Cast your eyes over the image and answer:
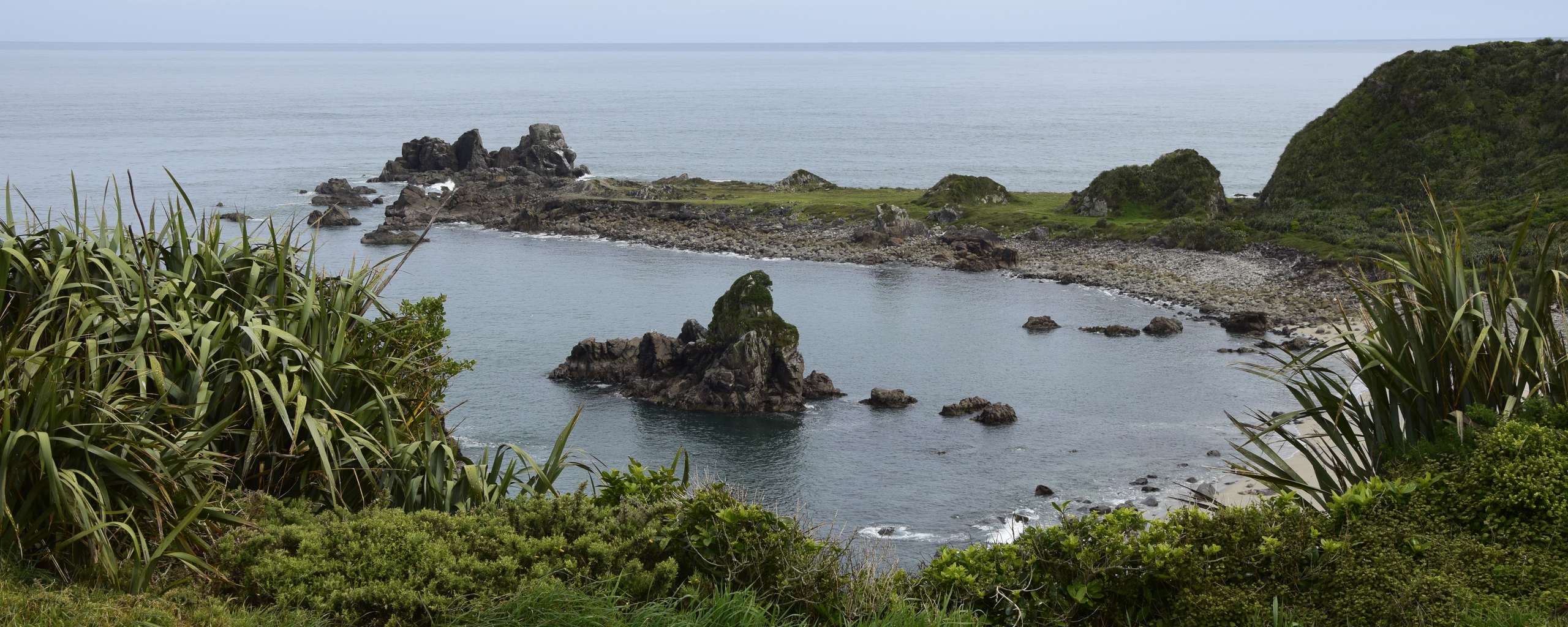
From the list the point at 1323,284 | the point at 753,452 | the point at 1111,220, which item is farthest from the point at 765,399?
the point at 1111,220

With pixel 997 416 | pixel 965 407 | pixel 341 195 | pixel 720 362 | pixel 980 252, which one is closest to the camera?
pixel 997 416

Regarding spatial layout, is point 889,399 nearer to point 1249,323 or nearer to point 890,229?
point 1249,323

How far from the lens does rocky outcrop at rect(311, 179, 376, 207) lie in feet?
324

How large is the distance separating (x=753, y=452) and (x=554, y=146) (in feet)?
258

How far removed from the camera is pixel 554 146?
375 feet

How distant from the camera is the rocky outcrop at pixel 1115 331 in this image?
56656mm

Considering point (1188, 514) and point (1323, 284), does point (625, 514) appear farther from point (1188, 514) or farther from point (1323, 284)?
point (1323, 284)

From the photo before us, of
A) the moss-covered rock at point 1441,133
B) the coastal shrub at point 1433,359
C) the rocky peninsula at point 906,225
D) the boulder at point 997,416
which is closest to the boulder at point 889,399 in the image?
the boulder at point 997,416

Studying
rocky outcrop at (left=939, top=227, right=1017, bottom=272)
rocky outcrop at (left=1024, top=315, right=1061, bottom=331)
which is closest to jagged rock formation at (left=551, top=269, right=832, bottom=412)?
rocky outcrop at (left=1024, top=315, right=1061, bottom=331)

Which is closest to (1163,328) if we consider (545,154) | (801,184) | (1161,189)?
(1161,189)

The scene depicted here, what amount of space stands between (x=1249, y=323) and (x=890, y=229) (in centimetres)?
3110

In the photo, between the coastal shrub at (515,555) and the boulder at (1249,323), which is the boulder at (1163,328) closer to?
the boulder at (1249,323)

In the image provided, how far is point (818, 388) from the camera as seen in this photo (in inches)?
1865

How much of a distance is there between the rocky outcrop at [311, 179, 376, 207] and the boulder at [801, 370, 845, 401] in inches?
2441
